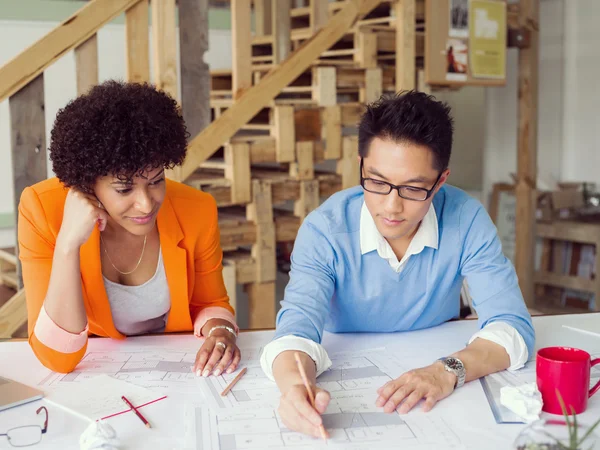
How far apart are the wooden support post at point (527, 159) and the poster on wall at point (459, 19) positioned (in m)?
0.77

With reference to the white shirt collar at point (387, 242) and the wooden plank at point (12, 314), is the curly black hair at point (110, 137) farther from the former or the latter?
the wooden plank at point (12, 314)

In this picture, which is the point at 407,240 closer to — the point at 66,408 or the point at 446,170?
the point at 446,170

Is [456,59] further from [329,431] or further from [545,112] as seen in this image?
[329,431]

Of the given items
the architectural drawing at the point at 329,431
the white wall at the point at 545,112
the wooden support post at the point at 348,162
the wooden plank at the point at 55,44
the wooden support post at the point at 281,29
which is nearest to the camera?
the architectural drawing at the point at 329,431

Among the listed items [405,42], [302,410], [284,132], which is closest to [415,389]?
[302,410]

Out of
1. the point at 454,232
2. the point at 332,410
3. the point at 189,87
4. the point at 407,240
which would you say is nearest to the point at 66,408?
the point at 332,410

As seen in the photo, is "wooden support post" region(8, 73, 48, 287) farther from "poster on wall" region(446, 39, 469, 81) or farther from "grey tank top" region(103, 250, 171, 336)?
"poster on wall" region(446, 39, 469, 81)

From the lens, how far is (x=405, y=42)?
3.70 m

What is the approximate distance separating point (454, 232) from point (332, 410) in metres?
0.67

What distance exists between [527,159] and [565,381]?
3.52 metres

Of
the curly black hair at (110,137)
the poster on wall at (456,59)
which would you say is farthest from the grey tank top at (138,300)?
the poster on wall at (456,59)

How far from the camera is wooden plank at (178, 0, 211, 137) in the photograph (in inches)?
121

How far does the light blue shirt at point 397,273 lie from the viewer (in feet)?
5.58

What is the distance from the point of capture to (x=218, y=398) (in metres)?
1.38
